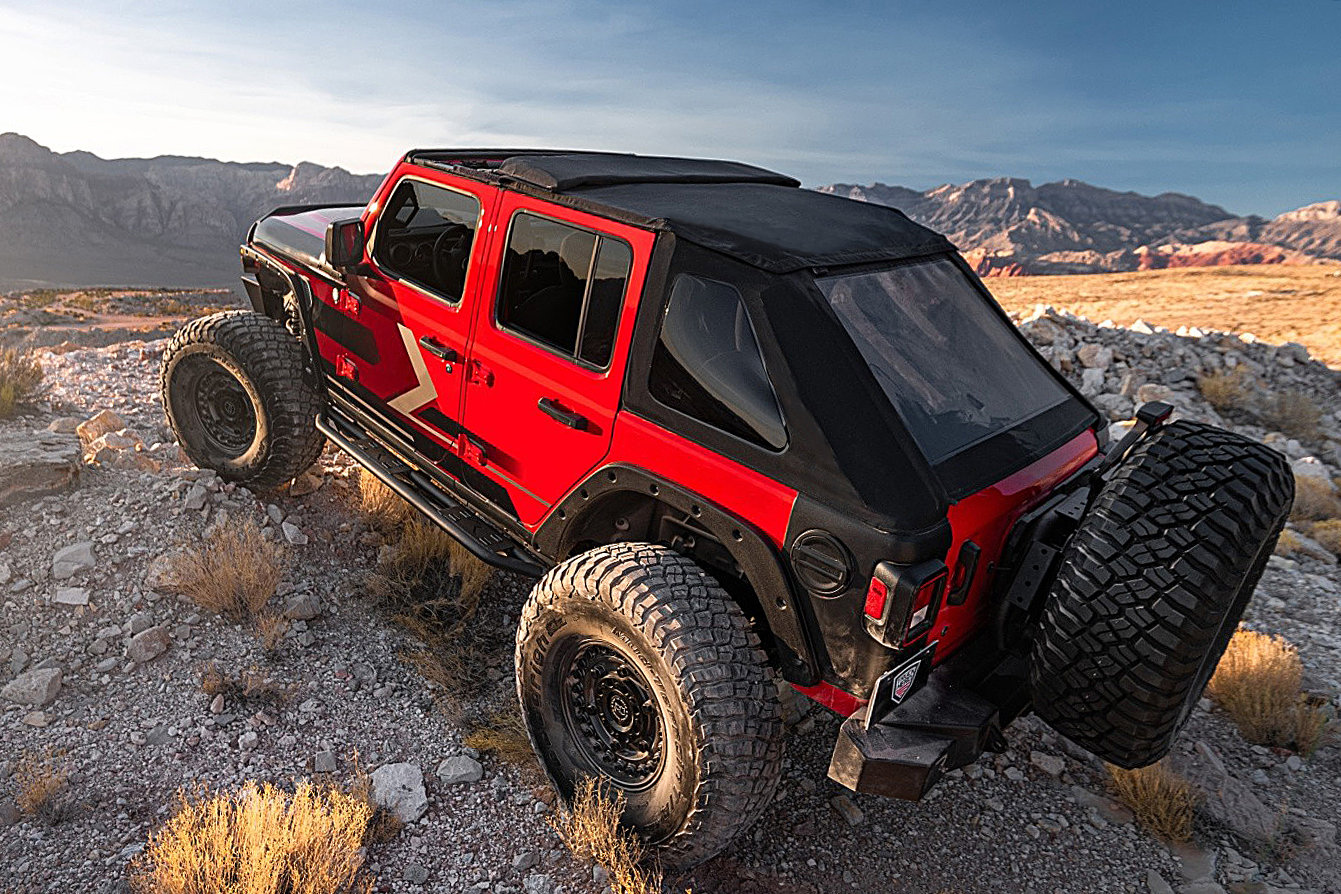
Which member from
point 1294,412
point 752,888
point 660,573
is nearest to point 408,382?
point 660,573

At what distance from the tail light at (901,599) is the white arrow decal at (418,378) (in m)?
2.30

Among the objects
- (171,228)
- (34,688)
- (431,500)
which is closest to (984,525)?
(431,500)

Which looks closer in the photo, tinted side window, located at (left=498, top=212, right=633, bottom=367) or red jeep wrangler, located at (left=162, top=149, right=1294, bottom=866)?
red jeep wrangler, located at (left=162, top=149, right=1294, bottom=866)

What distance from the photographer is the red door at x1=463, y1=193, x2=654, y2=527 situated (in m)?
3.02

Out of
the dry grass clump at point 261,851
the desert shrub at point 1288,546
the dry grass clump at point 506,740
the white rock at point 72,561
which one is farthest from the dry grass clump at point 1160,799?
the white rock at point 72,561

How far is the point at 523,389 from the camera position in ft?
10.9

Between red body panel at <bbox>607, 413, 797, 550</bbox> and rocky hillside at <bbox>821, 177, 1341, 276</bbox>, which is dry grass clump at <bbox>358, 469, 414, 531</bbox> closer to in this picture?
red body panel at <bbox>607, 413, 797, 550</bbox>

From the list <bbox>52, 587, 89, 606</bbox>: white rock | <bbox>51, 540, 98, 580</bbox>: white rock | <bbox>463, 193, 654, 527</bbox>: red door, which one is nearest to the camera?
<bbox>463, 193, 654, 527</bbox>: red door

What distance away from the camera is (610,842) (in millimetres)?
2877

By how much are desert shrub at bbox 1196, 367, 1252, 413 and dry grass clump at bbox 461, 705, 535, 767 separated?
9.09 m

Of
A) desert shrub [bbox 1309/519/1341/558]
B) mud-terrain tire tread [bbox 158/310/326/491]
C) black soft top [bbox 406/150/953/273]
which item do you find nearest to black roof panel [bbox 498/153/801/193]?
black soft top [bbox 406/150/953/273]

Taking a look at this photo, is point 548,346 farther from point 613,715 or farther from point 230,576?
point 230,576

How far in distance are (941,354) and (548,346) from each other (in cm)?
151

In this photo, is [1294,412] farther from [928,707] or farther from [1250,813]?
[928,707]
